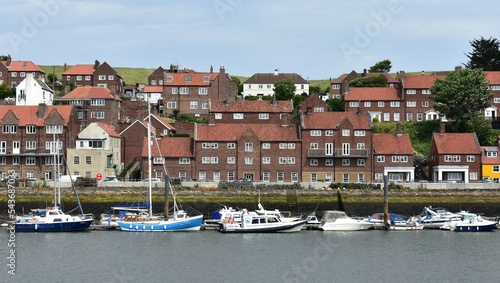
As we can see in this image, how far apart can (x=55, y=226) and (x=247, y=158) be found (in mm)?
27243

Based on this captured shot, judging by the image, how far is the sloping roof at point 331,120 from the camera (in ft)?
320

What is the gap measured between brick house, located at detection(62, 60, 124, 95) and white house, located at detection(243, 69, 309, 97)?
816 inches

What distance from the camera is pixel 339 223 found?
75625 millimetres

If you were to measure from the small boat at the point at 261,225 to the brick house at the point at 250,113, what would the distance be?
34525 millimetres

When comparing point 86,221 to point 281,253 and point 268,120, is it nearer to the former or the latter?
point 281,253

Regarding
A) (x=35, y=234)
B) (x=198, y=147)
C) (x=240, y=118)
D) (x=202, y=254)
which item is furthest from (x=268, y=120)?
(x=202, y=254)

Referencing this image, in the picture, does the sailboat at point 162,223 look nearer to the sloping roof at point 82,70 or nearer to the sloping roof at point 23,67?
the sloping roof at point 82,70

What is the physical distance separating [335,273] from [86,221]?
25699 mm

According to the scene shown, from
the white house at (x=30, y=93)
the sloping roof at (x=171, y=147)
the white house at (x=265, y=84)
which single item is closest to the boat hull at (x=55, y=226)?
the sloping roof at (x=171, y=147)

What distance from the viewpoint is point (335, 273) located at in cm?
5584

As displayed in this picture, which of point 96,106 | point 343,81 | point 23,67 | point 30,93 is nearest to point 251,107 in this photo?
point 96,106

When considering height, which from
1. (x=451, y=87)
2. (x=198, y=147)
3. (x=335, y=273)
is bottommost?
(x=335, y=273)

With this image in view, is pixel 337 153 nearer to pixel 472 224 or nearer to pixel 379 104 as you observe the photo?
pixel 472 224

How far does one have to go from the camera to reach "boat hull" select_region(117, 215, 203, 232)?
2940 inches
